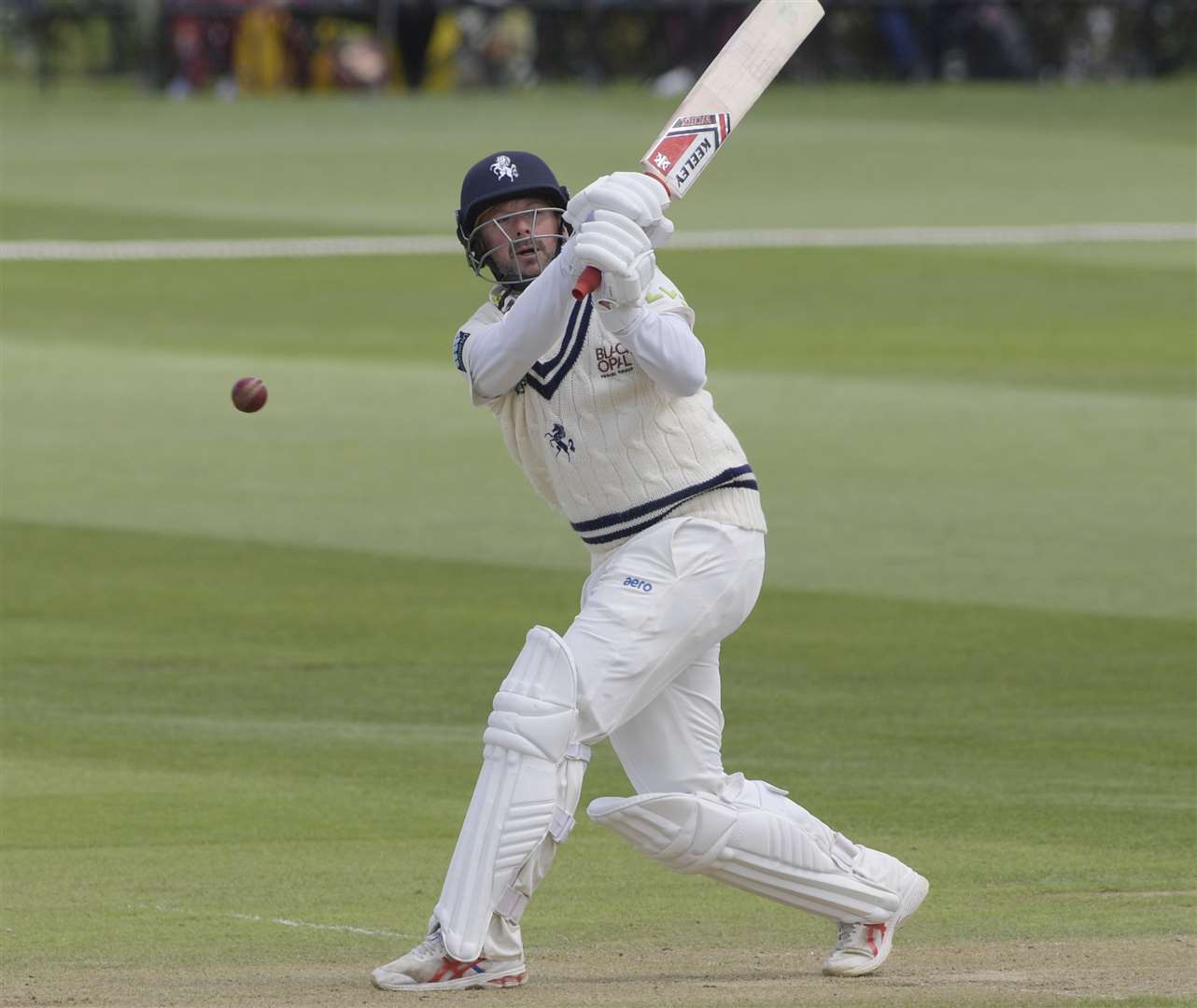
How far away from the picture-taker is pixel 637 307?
5.49m

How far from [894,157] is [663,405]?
25.3 m

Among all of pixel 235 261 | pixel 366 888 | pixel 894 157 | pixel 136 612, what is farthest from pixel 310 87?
pixel 366 888

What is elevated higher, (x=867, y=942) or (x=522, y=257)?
(x=522, y=257)

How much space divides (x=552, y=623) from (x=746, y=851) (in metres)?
5.14

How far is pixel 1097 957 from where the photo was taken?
5.83 m

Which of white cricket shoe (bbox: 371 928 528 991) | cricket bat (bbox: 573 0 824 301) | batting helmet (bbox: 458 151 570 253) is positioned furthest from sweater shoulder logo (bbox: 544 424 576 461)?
white cricket shoe (bbox: 371 928 528 991)

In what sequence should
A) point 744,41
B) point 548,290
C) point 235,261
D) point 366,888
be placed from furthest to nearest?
point 235,261
point 366,888
point 744,41
point 548,290

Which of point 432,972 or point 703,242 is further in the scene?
point 703,242

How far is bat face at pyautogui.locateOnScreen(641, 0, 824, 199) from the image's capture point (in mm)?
5969

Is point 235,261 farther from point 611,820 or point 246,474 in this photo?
point 611,820

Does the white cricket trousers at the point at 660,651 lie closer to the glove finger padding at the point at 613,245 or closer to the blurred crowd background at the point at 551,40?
the glove finger padding at the point at 613,245

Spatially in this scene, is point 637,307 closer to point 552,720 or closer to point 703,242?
point 552,720

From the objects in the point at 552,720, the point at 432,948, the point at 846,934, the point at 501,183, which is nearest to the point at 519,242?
the point at 501,183

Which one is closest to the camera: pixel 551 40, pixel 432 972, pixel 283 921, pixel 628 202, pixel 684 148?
pixel 628 202
